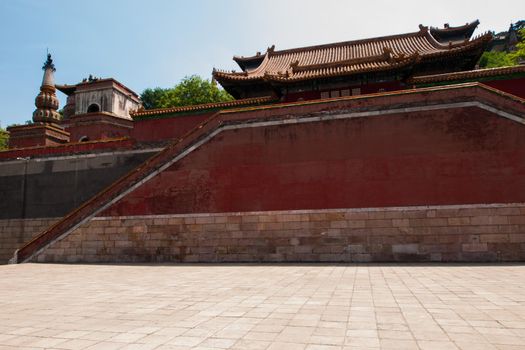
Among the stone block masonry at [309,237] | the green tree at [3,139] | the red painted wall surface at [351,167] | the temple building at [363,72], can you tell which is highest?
the green tree at [3,139]

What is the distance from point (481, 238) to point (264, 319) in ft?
24.5

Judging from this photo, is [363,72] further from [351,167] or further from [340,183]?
[340,183]

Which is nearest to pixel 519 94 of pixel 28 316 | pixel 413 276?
pixel 413 276

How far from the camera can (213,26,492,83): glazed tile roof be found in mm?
13375

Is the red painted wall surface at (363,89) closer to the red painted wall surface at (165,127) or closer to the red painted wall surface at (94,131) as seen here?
the red painted wall surface at (165,127)

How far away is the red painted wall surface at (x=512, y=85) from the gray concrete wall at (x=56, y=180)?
13.0 metres

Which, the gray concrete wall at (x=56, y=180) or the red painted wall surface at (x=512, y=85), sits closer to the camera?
the red painted wall surface at (x=512, y=85)

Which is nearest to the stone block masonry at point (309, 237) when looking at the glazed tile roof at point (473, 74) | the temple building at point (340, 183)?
the temple building at point (340, 183)

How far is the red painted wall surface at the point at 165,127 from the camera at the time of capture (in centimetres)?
1471

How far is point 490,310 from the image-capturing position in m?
4.20

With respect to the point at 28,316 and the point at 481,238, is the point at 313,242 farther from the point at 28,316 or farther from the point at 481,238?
the point at 28,316

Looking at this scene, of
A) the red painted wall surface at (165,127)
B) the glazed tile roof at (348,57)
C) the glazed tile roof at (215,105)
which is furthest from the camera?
the red painted wall surface at (165,127)

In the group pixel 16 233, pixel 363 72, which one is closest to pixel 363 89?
pixel 363 72

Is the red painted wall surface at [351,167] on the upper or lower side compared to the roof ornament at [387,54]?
lower
